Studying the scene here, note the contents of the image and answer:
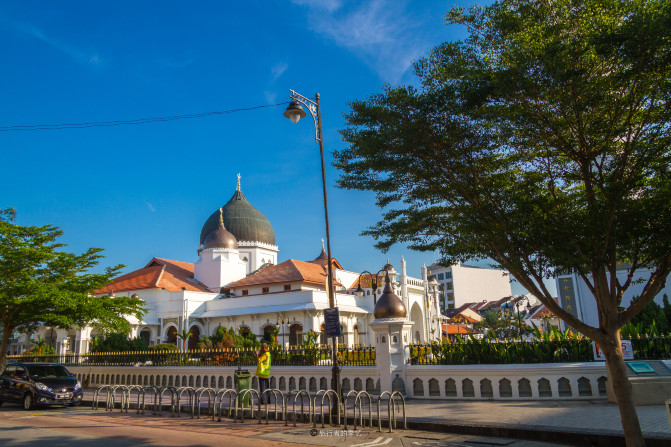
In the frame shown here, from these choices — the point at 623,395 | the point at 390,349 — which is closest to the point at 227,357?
the point at 390,349

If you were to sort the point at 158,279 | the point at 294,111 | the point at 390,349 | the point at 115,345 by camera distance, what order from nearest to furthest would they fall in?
the point at 294,111, the point at 390,349, the point at 115,345, the point at 158,279

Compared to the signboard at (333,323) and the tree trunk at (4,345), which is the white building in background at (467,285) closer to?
the tree trunk at (4,345)

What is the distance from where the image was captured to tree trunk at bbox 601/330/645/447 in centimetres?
617

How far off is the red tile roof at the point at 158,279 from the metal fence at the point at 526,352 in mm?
28555

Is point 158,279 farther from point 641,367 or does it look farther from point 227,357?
point 641,367

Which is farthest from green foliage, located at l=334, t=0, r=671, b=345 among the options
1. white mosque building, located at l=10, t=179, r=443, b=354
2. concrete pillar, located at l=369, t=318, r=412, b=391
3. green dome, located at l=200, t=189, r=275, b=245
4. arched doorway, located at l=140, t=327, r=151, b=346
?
green dome, located at l=200, t=189, r=275, b=245

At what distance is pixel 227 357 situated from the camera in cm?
1648

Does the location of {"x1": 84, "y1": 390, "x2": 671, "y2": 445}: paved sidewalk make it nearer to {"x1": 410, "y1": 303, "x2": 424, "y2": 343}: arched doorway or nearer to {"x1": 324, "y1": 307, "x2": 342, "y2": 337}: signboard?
{"x1": 324, "y1": 307, "x2": 342, "y2": 337}: signboard

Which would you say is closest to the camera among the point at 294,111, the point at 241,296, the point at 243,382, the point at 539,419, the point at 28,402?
the point at 539,419

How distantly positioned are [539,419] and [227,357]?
35.2 feet

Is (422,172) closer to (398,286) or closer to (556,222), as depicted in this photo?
(556,222)

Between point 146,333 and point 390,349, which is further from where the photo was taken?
point 146,333

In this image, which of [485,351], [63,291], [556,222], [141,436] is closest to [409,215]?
[556,222]

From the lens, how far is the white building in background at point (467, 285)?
9112 centimetres
